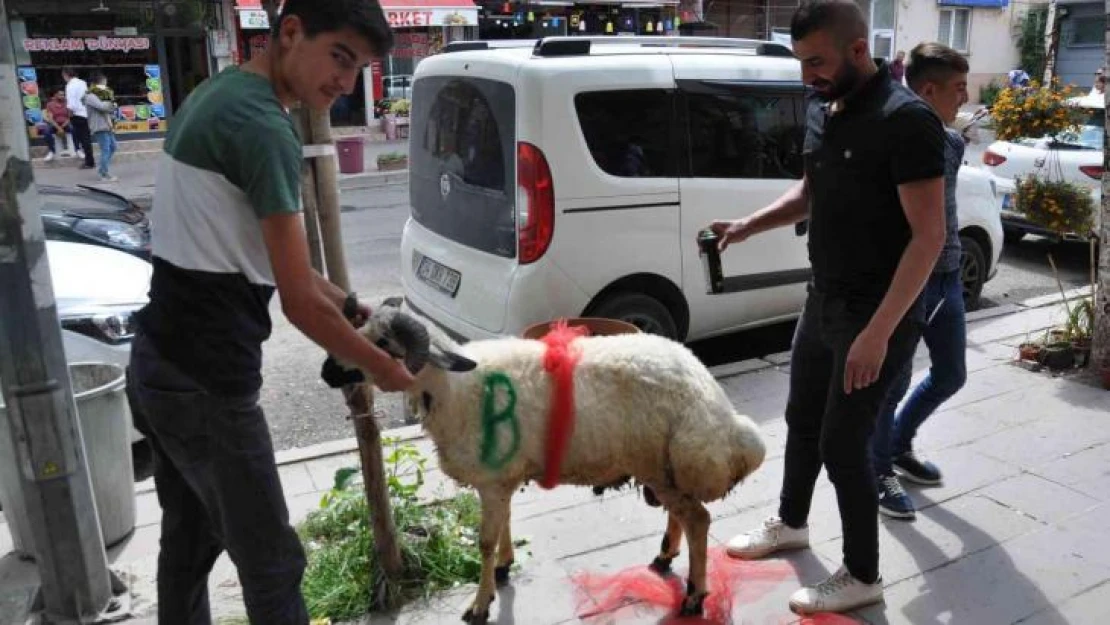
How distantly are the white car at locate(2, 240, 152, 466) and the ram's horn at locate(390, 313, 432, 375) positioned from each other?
2616 mm

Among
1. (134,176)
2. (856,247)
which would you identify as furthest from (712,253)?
(134,176)

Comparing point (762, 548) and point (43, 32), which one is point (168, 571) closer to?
point (762, 548)

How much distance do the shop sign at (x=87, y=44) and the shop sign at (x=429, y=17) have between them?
5690 mm

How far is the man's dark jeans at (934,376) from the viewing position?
4098mm

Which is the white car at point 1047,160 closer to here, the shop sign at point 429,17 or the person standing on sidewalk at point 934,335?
the person standing on sidewalk at point 934,335

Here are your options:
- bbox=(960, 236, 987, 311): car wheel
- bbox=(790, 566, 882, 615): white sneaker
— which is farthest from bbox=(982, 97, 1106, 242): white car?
bbox=(790, 566, 882, 615): white sneaker

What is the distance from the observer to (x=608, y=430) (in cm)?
318

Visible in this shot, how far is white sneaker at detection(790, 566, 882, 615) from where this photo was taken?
3299 millimetres

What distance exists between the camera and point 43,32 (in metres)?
18.8

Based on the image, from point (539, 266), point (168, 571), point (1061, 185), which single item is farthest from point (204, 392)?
point (1061, 185)

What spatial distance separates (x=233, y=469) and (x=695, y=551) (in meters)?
1.74

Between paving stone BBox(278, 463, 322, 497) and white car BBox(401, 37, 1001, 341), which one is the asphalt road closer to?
paving stone BBox(278, 463, 322, 497)

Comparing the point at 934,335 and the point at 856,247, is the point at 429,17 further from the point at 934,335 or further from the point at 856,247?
the point at 856,247

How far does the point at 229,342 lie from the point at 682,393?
5.25ft
